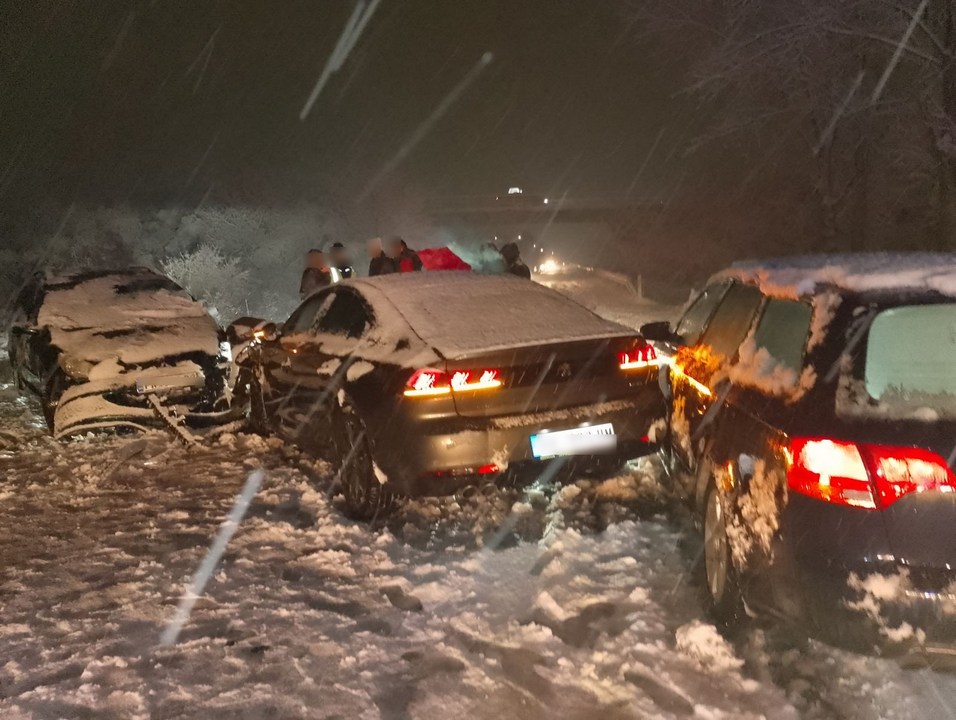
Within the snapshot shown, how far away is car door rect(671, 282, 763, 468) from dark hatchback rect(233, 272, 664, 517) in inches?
8.3

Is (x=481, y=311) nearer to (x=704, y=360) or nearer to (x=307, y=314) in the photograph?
(x=704, y=360)

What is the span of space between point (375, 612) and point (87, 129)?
47259 mm

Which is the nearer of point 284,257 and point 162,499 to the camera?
point 162,499

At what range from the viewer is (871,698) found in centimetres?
310

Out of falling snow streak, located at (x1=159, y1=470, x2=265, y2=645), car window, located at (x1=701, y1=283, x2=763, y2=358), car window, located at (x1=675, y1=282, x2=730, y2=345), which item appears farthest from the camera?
car window, located at (x1=675, y1=282, x2=730, y2=345)

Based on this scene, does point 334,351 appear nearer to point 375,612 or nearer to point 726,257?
point 375,612

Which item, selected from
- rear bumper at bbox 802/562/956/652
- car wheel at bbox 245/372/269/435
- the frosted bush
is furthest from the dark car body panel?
the frosted bush

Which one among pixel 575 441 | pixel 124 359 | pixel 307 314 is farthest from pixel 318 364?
pixel 124 359

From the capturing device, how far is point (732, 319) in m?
4.53

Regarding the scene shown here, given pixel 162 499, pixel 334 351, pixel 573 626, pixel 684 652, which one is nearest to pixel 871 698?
pixel 684 652

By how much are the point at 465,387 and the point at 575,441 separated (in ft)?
2.55

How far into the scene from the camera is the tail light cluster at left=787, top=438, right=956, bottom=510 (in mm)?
2721

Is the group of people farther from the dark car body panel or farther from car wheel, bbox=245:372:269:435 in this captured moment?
the dark car body panel

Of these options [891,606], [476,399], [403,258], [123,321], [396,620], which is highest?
[403,258]
